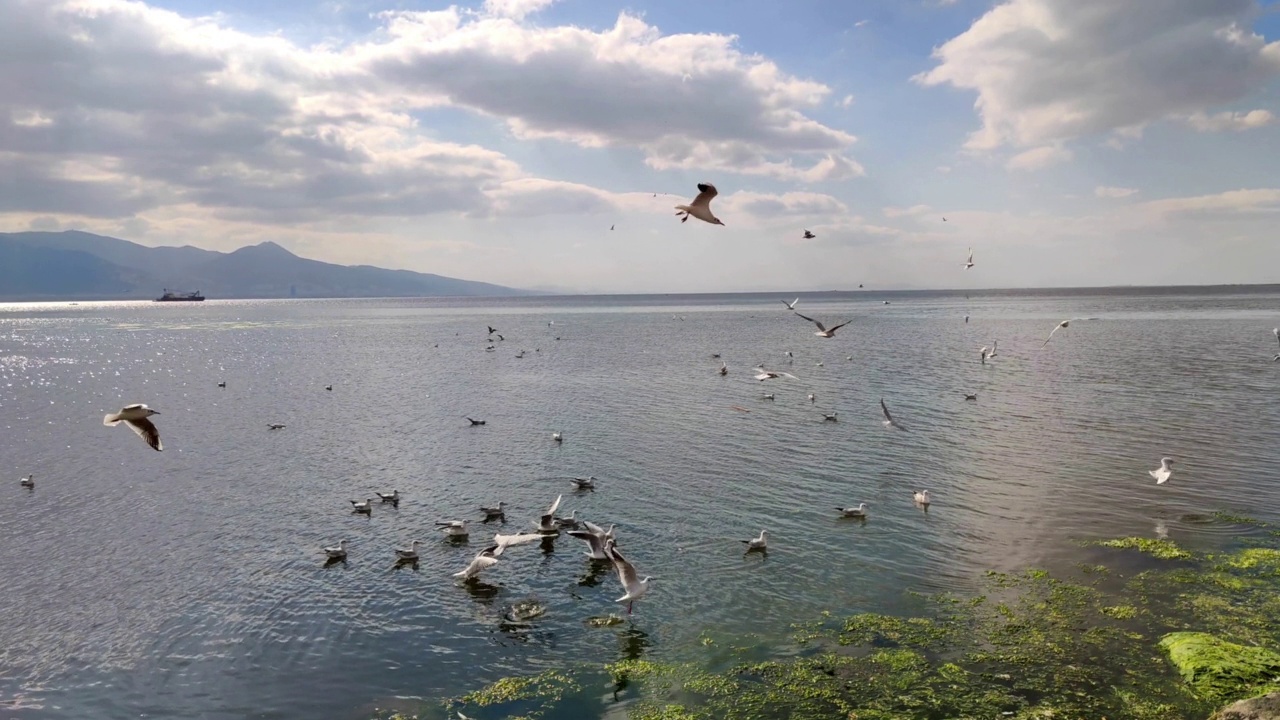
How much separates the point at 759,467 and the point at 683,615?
1231 centimetres

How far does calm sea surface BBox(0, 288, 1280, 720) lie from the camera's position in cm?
1426

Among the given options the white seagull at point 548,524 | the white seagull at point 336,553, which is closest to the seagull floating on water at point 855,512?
the white seagull at point 548,524

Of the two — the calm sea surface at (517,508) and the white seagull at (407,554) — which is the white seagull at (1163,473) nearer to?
the calm sea surface at (517,508)

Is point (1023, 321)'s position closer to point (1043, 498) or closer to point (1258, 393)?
point (1258, 393)

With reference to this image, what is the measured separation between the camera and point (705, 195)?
13648mm

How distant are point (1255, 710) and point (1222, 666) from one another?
264 cm

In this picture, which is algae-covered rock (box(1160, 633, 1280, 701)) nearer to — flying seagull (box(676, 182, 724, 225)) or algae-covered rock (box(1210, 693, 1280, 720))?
algae-covered rock (box(1210, 693, 1280, 720))

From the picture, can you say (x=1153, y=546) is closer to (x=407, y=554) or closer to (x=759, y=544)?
(x=759, y=544)

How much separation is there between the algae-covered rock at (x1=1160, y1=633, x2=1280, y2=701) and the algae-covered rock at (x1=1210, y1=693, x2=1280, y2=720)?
5.24 feet

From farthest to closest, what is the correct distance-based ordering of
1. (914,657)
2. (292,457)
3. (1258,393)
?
(1258,393)
(292,457)
(914,657)

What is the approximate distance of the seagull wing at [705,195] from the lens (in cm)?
1336

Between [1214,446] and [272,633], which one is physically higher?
[1214,446]

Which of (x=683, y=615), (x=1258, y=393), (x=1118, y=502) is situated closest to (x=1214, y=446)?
(x=1118, y=502)

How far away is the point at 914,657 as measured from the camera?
13.1m
